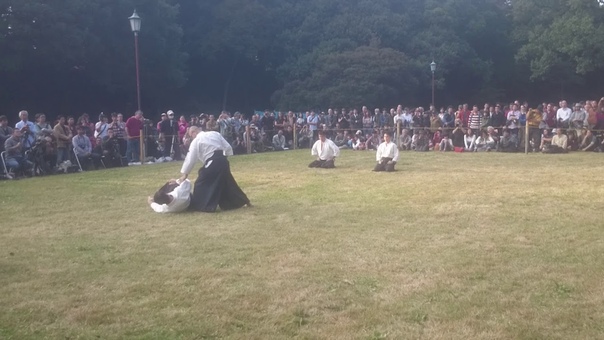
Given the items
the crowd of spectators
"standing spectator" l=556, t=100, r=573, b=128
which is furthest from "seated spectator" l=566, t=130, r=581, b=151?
"standing spectator" l=556, t=100, r=573, b=128

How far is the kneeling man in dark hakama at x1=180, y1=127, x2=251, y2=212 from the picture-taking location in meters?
12.5

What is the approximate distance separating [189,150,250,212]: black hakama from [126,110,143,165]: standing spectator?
12.5m

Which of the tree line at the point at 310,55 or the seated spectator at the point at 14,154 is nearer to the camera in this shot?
the seated spectator at the point at 14,154

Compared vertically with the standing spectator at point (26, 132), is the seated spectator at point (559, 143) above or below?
below

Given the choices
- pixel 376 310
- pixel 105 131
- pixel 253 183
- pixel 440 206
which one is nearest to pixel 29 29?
pixel 105 131

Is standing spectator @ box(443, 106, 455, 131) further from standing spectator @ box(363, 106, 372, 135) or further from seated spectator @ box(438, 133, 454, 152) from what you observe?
standing spectator @ box(363, 106, 372, 135)

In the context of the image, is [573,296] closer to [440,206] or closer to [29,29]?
[440,206]

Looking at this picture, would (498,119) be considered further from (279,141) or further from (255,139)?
(255,139)

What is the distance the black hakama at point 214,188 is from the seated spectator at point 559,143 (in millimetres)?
15580

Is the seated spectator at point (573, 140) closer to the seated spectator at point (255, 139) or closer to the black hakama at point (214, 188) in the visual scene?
the seated spectator at point (255, 139)

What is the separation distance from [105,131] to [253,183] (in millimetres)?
8660

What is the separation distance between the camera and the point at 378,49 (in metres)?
43.7

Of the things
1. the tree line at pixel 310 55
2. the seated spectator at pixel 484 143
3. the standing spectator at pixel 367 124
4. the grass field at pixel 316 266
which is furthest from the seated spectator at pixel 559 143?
the tree line at pixel 310 55

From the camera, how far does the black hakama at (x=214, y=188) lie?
12484 mm
